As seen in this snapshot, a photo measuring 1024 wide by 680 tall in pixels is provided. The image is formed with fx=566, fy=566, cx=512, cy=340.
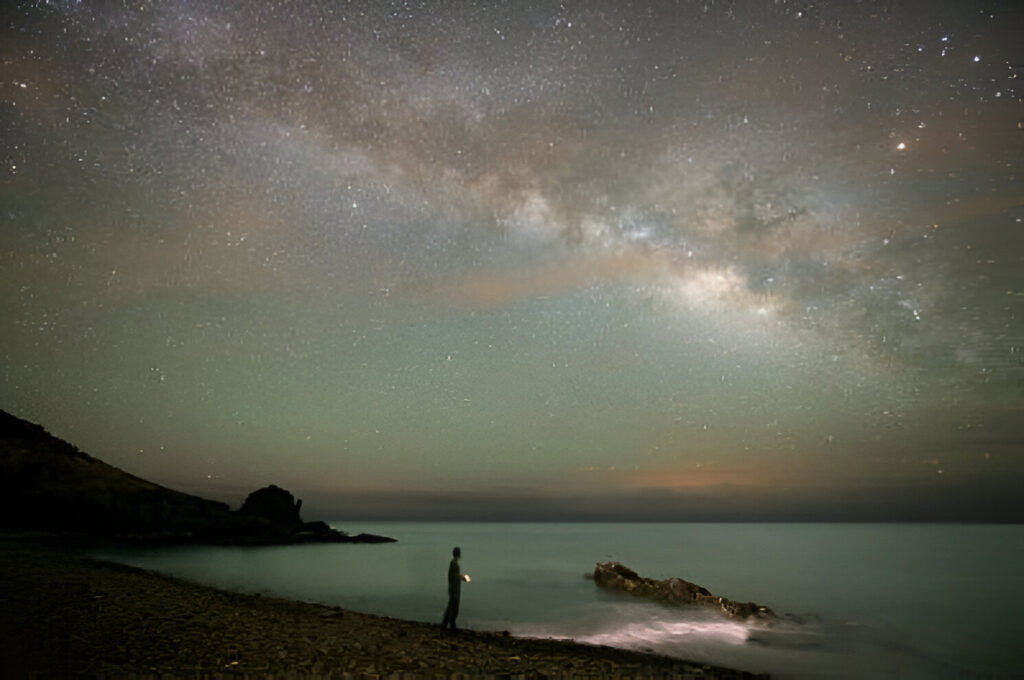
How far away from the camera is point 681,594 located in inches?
1134

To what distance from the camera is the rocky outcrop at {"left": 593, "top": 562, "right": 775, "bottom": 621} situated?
1055 inches

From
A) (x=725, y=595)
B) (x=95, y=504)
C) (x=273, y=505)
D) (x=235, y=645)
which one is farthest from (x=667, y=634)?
(x=273, y=505)

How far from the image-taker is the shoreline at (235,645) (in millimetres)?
10234

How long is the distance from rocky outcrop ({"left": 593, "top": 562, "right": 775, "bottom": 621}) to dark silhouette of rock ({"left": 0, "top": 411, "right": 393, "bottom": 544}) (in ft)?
143

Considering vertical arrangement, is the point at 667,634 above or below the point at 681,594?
above

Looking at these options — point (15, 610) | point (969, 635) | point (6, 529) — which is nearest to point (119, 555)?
point (6, 529)

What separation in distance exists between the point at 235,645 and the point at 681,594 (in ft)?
76.4

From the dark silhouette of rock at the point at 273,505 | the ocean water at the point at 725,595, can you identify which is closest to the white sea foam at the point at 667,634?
the ocean water at the point at 725,595

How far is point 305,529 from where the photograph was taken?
7694cm

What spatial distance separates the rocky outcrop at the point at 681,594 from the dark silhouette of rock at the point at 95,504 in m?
43.7

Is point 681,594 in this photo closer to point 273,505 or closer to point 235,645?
point 235,645

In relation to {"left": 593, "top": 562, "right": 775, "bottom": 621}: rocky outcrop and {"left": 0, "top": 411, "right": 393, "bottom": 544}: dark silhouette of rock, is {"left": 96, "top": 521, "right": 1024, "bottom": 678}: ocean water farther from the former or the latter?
{"left": 0, "top": 411, "right": 393, "bottom": 544}: dark silhouette of rock

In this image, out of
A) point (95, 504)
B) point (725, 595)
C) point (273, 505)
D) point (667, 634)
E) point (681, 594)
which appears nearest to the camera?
point (667, 634)

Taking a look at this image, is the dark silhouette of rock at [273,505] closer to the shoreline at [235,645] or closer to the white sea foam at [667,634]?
the shoreline at [235,645]
